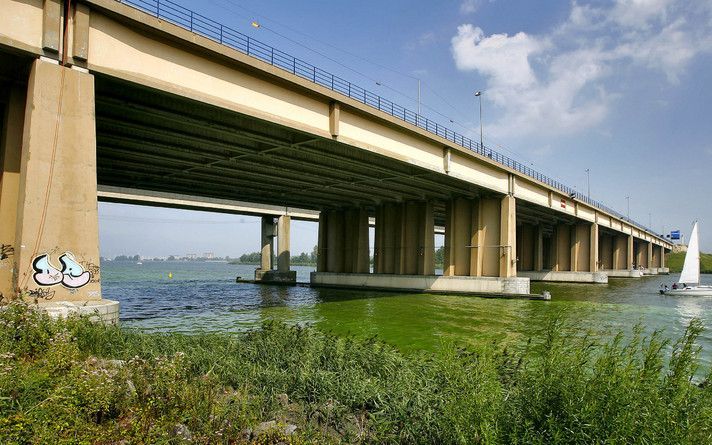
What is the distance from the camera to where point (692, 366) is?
623 centimetres

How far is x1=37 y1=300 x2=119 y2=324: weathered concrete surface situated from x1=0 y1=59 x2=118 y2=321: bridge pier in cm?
5

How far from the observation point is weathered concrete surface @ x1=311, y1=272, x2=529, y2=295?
1697 inches

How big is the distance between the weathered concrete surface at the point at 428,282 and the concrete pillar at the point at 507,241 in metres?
1.08

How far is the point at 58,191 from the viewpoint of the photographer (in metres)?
14.9

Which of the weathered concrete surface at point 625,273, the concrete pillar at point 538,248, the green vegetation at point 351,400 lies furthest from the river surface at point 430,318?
the weathered concrete surface at point 625,273

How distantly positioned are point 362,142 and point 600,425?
24.8 meters

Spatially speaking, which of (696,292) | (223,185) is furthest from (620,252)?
(223,185)

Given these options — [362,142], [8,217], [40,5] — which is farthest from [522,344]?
[40,5]

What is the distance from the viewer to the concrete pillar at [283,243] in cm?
6625

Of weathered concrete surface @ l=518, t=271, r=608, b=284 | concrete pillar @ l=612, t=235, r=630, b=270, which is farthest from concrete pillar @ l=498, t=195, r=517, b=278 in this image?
concrete pillar @ l=612, t=235, r=630, b=270

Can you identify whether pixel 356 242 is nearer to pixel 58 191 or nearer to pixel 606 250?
pixel 58 191

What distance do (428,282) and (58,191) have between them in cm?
3908

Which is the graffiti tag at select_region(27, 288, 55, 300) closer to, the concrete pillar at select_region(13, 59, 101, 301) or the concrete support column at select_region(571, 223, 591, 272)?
the concrete pillar at select_region(13, 59, 101, 301)

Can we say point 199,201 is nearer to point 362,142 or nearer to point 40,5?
point 362,142
